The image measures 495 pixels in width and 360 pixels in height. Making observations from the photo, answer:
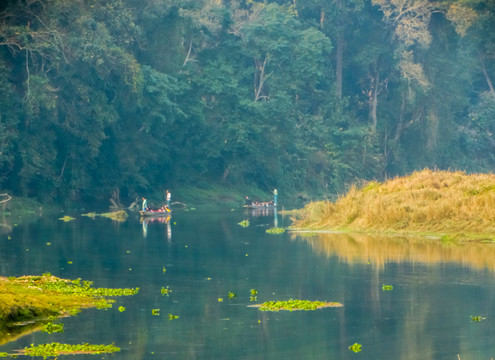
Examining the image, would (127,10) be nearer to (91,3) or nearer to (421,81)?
(91,3)

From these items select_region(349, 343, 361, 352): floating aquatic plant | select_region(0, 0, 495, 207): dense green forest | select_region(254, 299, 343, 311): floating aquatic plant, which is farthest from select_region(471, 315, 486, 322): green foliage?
select_region(0, 0, 495, 207): dense green forest

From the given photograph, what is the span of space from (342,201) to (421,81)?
2066 inches

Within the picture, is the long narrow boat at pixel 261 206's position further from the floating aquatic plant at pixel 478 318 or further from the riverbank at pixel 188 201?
the floating aquatic plant at pixel 478 318

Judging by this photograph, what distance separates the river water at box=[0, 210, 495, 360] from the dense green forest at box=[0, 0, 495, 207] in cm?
2360

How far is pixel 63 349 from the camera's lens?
59.5 feet

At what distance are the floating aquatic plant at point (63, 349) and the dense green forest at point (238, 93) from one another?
46061 millimetres

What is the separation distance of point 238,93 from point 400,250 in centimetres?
4923

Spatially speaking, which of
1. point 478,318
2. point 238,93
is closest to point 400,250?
point 478,318

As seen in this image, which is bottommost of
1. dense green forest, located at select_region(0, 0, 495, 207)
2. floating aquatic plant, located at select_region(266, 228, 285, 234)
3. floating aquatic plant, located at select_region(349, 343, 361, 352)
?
floating aquatic plant, located at select_region(349, 343, 361, 352)

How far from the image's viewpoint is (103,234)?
146 feet

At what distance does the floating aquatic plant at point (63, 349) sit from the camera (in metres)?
17.9

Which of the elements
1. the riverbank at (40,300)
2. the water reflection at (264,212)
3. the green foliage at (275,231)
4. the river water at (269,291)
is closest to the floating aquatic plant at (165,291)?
the river water at (269,291)

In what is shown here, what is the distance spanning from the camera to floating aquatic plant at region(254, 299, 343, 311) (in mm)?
22828

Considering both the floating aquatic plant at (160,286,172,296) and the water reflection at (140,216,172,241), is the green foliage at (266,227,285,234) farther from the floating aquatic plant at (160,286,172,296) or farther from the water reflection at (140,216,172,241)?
the floating aquatic plant at (160,286,172,296)
